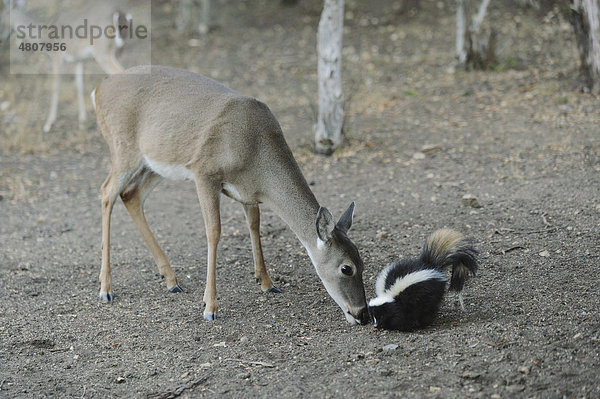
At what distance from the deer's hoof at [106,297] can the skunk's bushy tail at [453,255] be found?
2459 millimetres

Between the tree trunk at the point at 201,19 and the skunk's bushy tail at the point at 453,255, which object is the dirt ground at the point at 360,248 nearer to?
the skunk's bushy tail at the point at 453,255

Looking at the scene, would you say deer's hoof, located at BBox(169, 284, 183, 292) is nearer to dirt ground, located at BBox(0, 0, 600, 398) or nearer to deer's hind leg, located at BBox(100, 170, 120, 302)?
dirt ground, located at BBox(0, 0, 600, 398)

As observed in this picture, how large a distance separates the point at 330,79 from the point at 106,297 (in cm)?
389

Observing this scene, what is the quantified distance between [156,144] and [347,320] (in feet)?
6.67

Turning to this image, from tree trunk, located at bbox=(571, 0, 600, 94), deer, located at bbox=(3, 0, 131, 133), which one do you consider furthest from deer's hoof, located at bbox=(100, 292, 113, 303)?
tree trunk, located at bbox=(571, 0, 600, 94)

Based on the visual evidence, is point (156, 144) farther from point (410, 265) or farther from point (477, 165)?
point (477, 165)

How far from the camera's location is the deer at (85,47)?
34.9 feet

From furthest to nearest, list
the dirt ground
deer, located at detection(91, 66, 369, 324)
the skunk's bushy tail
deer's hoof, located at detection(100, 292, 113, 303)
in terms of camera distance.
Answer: deer's hoof, located at detection(100, 292, 113, 303)
deer, located at detection(91, 66, 369, 324)
the skunk's bushy tail
the dirt ground

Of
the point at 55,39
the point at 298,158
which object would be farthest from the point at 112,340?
the point at 55,39

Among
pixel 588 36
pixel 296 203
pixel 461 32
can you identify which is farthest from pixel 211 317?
pixel 461 32

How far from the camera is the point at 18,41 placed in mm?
14156

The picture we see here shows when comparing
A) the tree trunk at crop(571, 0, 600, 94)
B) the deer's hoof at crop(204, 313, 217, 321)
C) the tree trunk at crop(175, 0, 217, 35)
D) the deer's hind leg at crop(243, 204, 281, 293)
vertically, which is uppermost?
the tree trunk at crop(571, 0, 600, 94)

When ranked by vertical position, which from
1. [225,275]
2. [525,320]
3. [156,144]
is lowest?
[225,275]

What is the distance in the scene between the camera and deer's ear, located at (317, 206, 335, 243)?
4.60 metres
